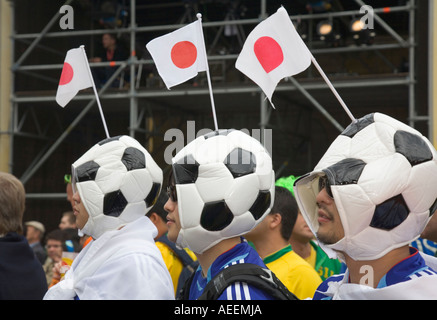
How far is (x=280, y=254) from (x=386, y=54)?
8823 millimetres

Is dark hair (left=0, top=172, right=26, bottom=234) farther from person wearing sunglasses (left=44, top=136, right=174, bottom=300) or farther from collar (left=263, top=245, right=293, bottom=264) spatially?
collar (left=263, top=245, right=293, bottom=264)

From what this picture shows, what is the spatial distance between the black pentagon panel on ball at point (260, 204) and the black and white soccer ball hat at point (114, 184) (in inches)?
29.8

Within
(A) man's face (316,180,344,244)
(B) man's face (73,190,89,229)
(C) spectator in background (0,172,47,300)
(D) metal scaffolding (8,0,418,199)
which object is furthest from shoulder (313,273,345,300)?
(D) metal scaffolding (8,0,418,199)

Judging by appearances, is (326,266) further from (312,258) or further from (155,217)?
(155,217)

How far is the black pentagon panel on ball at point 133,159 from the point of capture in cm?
343

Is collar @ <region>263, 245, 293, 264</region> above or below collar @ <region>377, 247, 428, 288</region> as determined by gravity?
below

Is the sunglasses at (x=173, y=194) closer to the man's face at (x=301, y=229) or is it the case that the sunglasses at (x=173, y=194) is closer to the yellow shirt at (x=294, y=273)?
the yellow shirt at (x=294, y=273)

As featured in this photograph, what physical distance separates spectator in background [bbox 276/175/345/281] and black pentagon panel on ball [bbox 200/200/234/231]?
2281 mm

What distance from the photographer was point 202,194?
112 inches

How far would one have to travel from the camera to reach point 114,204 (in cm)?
337

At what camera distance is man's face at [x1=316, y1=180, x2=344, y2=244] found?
2.50 m

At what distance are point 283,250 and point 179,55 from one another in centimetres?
144

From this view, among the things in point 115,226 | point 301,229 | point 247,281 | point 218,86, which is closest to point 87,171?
point 115,226

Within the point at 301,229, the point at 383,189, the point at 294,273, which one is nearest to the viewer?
the point at 383,189
